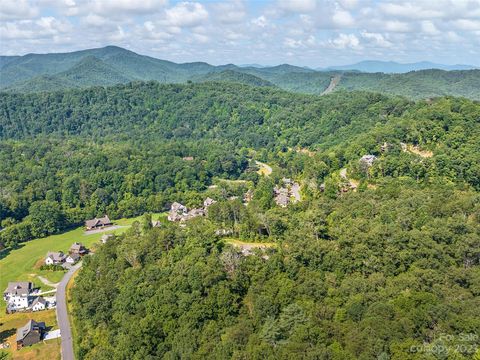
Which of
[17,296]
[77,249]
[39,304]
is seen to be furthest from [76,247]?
[39,304]

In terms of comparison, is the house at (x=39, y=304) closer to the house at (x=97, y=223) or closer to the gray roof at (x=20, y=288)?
the gray roof at (x=20, y=288)

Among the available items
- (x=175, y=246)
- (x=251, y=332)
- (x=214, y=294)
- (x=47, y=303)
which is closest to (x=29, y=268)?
(x=47, y=303)

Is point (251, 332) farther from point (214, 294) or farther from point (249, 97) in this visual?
point (249, 97)

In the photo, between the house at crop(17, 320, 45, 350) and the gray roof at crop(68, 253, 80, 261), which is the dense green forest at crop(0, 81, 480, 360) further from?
the gray roof at crop(68, 253, 80, 261)

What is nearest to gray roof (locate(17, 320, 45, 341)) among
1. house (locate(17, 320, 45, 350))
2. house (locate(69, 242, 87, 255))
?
house (locate(17, 320, 45, 350))

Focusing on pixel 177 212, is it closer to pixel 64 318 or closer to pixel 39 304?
pixel 39 304

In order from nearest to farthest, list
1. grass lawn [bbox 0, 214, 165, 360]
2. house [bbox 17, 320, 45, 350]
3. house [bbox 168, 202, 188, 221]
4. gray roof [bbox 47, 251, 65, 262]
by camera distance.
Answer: grass lawn [bbox 0, 214, 165, 360]
house [bbox 17, 320, 45, 350]
gray roof [bbox 47, 251, 65, 262]
house [bbox 168, 202, 188, 221]

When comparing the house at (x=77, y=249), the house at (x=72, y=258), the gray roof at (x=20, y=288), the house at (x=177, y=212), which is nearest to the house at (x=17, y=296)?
the gray roof at (x=20, y=288)

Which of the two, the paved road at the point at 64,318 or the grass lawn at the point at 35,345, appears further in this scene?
the paved road at the point at 64,318
